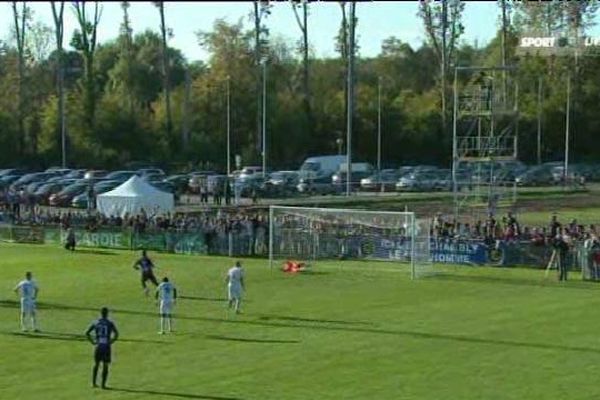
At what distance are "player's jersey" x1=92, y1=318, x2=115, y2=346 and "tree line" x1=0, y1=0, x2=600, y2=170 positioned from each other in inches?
2746

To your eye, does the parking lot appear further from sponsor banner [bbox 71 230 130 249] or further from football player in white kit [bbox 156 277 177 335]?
football player in white kit [bbox 156 277 177 335]

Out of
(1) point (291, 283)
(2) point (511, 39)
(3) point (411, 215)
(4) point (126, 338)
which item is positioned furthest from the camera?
(2) point (511, 39)

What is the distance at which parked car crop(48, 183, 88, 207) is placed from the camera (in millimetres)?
73938

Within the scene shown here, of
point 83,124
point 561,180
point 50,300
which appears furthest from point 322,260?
point 83,124

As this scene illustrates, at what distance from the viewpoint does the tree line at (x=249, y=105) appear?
3910 inches

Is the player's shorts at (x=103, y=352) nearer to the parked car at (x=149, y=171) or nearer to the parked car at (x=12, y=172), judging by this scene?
the parked car at (x=149, y=171)

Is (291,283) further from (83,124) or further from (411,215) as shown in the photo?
(83,124)

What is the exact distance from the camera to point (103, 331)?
24.4 metres

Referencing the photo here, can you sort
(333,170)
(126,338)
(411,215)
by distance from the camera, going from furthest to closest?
(333,170), (411,215), (126,338)

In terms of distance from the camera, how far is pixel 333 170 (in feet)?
315

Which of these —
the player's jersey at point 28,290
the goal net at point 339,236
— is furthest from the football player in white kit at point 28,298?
the goal net at point 339,236

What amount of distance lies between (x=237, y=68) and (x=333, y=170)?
15701 millimetres

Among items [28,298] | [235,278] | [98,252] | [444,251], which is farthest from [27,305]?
[98,252]

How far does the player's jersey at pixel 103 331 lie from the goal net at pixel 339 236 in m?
23.5
